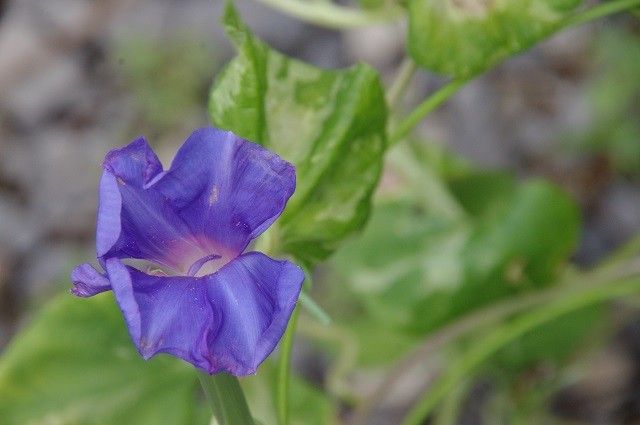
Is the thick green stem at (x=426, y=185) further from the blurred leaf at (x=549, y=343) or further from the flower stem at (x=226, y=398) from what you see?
the flower stem at (x=226, y=398)

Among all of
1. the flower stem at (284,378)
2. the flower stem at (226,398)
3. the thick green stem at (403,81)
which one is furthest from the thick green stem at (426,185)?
the flower stem at (226,398)

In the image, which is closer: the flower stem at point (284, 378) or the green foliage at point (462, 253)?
the flower stem at point (284, 378)

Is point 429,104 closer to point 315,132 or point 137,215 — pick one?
point 315,132

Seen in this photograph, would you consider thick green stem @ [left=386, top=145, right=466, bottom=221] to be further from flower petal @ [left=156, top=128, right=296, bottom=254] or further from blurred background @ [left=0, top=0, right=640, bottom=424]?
flower petal @ [left=156, top=128, right=296, bottom=254]

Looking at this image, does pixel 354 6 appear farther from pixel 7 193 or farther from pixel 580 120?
pixel 7 193

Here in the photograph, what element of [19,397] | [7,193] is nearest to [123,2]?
[7,193]
